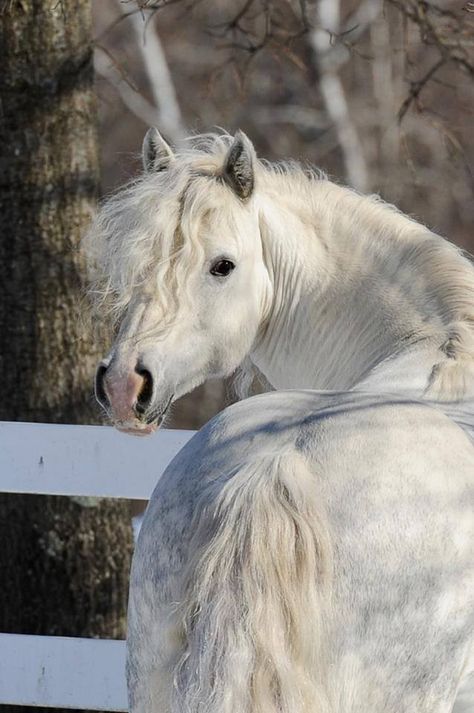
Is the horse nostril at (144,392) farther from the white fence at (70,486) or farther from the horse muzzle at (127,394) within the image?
the white fence at (70,486)

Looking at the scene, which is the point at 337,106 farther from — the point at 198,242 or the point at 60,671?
the point at 198,242

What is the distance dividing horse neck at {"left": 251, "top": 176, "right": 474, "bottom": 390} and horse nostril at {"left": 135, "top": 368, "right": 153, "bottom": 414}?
1.91 feet

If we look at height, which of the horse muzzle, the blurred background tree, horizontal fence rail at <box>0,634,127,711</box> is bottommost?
horizontal fence rail at <box>0,634,127,711</box>

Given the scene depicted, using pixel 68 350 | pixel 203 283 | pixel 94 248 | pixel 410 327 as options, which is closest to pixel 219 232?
pixel 203 283

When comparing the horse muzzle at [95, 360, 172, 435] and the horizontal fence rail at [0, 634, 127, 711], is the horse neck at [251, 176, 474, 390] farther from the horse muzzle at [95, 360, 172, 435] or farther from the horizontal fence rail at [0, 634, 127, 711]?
the horizontal fence rail at [0, 634, 127, 711]

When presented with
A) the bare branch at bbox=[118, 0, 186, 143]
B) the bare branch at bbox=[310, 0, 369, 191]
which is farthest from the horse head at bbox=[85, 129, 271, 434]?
the bare branch at bbox=[118, 0, 186, 143]

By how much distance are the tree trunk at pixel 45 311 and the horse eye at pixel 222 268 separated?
1.80 meters

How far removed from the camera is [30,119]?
16.7 feet

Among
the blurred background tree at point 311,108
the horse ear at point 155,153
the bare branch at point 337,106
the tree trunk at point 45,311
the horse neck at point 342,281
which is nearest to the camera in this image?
the horse neck at point 342,281

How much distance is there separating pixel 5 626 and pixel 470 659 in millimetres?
3273

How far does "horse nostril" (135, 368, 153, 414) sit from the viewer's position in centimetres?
321

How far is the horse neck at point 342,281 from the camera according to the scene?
3.31 meters

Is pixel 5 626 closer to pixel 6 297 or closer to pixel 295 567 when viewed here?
pixel 6 297

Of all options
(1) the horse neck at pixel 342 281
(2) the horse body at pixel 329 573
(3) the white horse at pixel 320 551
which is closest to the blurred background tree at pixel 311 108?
(1) the horse neck at pixel 342 281
